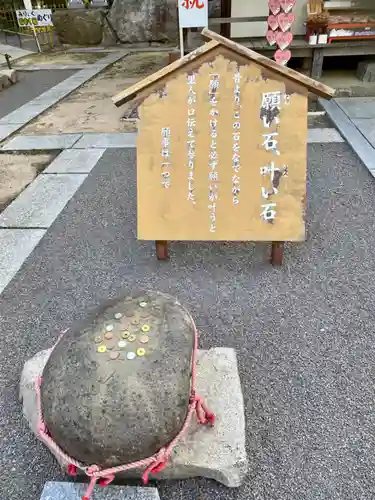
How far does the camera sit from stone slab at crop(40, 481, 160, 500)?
176 cm

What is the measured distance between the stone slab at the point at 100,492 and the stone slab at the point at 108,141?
4.72 meters

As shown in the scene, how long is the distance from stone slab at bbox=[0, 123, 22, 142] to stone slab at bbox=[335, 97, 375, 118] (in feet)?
16.6

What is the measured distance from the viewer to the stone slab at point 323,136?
573 centimetres

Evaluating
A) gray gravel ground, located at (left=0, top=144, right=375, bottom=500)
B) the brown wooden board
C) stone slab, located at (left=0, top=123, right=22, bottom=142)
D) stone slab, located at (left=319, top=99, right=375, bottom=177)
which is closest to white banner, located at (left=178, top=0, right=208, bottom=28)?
stone slab, located at (left=319, top=99, right=375, bottom=177)

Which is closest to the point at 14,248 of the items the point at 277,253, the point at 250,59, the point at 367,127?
the point at 277,253

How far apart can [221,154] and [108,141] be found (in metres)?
3.38

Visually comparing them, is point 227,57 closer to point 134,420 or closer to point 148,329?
point 148,329

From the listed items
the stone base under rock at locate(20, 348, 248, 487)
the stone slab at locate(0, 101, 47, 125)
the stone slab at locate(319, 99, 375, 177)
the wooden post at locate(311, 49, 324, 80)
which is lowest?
the stone slab at locate(0, 101, 47, 125)

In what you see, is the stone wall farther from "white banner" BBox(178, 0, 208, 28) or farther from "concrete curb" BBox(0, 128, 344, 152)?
"concrete curb" BBox(0, 128, 344, 152)

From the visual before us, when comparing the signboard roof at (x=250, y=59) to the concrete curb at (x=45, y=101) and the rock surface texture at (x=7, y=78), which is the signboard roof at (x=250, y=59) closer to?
the concrete curb at (x=45, y=101)

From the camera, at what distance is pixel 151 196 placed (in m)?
3.15

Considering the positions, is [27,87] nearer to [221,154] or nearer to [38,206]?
[38,206]

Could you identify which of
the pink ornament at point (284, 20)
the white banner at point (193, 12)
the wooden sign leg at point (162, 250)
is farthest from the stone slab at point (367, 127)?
Result: the wooden sign leg at point (162, 250)

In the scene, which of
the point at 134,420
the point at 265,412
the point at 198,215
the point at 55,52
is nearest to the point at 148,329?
the point at 134,420
